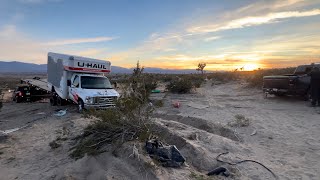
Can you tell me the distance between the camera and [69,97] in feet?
60.2

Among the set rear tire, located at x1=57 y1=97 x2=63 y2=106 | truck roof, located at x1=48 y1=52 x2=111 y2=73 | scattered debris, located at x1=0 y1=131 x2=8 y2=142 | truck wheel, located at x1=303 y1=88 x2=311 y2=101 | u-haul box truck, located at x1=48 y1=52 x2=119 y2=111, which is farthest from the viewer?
rear tire, located at x1=57 y1=97 x2=63 y2=106

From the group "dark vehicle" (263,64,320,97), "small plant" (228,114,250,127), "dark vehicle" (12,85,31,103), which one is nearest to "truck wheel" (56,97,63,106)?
"dark vehicle" (12,85,31,103)

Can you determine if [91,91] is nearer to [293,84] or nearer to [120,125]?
[120,125]

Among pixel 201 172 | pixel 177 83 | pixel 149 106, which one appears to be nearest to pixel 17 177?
pixel 149 106

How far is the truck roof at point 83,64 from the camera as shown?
57.5ft

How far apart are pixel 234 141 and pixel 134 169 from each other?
155 inches

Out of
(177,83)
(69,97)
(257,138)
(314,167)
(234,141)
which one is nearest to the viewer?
(314,167)

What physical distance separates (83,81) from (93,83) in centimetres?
51

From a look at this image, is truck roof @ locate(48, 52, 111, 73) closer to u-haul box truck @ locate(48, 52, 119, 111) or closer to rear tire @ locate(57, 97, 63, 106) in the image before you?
u-haul box truck @ locate(48, 52, 119, 111)

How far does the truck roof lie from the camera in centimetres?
1752

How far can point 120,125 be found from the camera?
27.7ft

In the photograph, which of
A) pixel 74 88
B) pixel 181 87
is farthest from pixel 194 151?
pixel 181 87

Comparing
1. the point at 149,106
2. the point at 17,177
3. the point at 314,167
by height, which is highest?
the point at 149,106

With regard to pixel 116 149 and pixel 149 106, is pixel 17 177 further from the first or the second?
pixel 149 106
